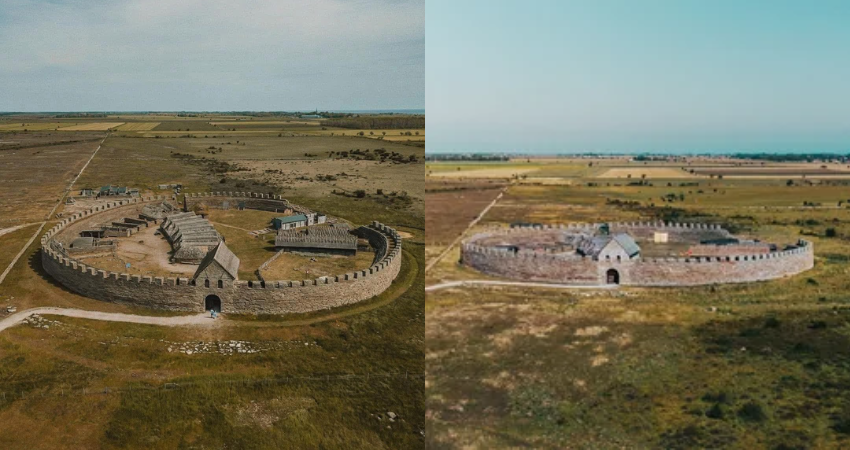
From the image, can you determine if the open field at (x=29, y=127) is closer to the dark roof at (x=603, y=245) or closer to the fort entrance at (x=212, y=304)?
the fort entrance at (x=212, y=304)

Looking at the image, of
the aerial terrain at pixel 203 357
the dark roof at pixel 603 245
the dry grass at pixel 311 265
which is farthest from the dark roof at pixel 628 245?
the dry grass at pixel 311 265

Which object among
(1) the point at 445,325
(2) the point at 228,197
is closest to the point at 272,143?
(2) the point at 228,197

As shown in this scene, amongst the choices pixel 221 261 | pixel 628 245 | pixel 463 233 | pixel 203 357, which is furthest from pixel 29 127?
pixel 628 245

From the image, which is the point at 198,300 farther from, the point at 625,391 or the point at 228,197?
the point at 228,197

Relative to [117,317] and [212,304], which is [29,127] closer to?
→ [117,317]

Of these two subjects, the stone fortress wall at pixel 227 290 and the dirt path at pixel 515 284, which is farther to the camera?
the dirt path at pixel 515 284

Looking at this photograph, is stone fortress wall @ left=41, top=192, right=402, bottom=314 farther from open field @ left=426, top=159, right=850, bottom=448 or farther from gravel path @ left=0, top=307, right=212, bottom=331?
open field @ left=426, top=159, right=850, bottom=448
